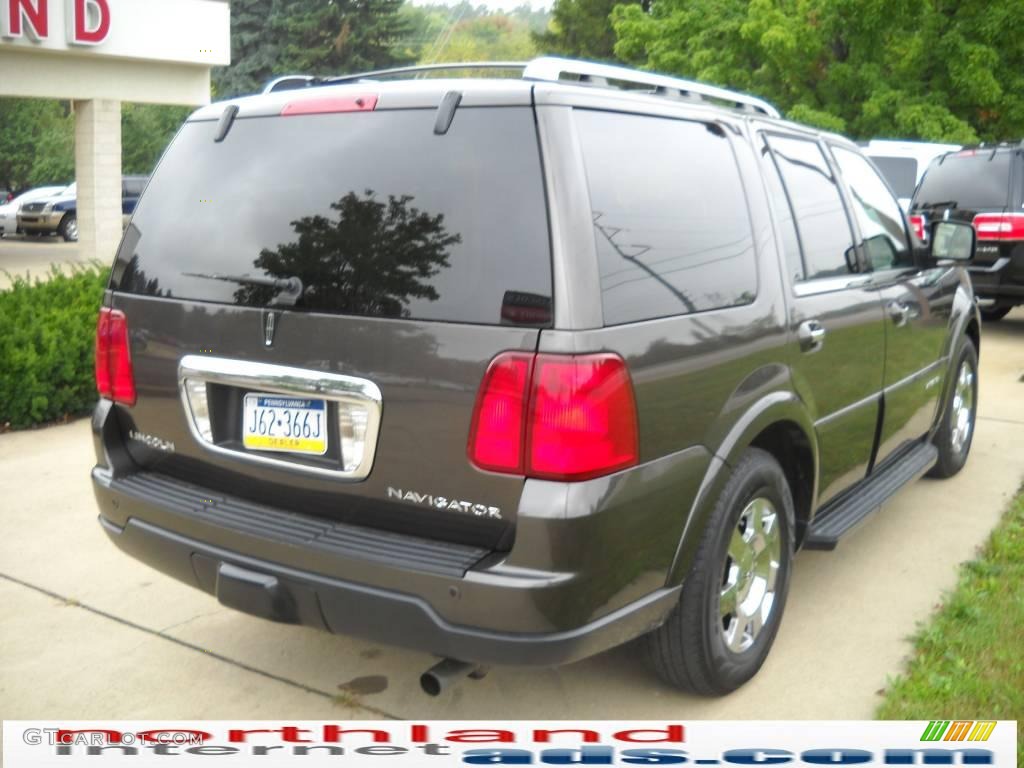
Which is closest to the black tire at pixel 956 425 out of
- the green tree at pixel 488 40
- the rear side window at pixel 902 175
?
the rear side window at pixel 902 175

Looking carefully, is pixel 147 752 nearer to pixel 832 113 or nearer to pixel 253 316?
pixel 253 316

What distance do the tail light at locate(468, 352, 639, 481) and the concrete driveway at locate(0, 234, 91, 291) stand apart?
17953mm

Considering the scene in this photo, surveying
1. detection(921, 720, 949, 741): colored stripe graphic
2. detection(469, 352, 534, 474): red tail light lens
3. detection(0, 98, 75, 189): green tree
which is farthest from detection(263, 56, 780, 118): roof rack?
detection(0, 98, 75, 189): green tree

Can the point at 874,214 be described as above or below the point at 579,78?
below

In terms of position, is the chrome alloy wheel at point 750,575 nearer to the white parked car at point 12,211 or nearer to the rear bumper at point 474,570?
the rear bumper at point 474,570

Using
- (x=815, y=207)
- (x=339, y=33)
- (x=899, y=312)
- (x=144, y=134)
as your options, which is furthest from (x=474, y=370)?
(x=144, y=134)

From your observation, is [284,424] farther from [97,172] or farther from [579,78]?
[97,172]

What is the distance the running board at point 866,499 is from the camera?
420 centimetres

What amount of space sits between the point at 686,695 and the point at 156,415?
1948mm

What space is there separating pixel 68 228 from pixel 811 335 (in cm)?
3026

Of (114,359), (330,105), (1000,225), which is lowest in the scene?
(114,359)

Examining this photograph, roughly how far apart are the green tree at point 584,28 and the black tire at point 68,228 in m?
21.8

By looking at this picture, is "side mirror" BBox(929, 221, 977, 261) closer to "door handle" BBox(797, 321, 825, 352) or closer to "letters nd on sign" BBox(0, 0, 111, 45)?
"door handle" BBox(797, 321, 825, 352)

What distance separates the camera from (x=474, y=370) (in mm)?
2922
